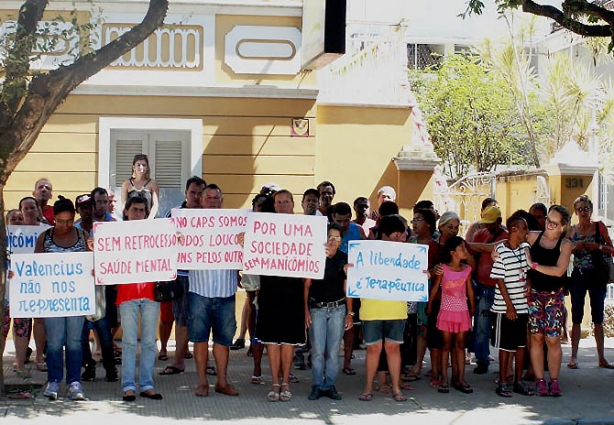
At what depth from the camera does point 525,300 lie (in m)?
9.48

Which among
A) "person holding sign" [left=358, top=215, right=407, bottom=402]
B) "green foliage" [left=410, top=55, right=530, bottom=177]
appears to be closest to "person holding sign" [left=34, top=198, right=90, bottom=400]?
"person holding sign" [left=358, top=215, right=407, bottom=402]

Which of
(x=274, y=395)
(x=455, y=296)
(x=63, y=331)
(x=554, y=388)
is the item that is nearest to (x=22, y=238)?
(x=63, y=331)

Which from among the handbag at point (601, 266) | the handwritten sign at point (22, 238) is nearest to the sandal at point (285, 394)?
the handwritten sign at point (22, 238)

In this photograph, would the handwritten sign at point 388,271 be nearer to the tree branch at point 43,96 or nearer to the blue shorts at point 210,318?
the blue shorts at point 210,318

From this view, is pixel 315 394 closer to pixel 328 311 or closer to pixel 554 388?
pixel 328 311

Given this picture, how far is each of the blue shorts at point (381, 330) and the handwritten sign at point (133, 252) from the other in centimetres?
197

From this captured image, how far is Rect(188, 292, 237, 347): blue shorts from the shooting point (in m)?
9.12

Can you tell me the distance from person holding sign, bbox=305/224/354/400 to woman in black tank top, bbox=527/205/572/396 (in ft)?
6.22

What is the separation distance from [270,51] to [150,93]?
180 cm

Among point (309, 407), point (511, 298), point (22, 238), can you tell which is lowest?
point (309, 407)

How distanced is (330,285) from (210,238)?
4.20 feet

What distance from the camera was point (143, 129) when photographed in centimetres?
1318

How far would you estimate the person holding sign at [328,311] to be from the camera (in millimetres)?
9070

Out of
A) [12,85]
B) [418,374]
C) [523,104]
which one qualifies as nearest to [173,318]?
[418,374]
